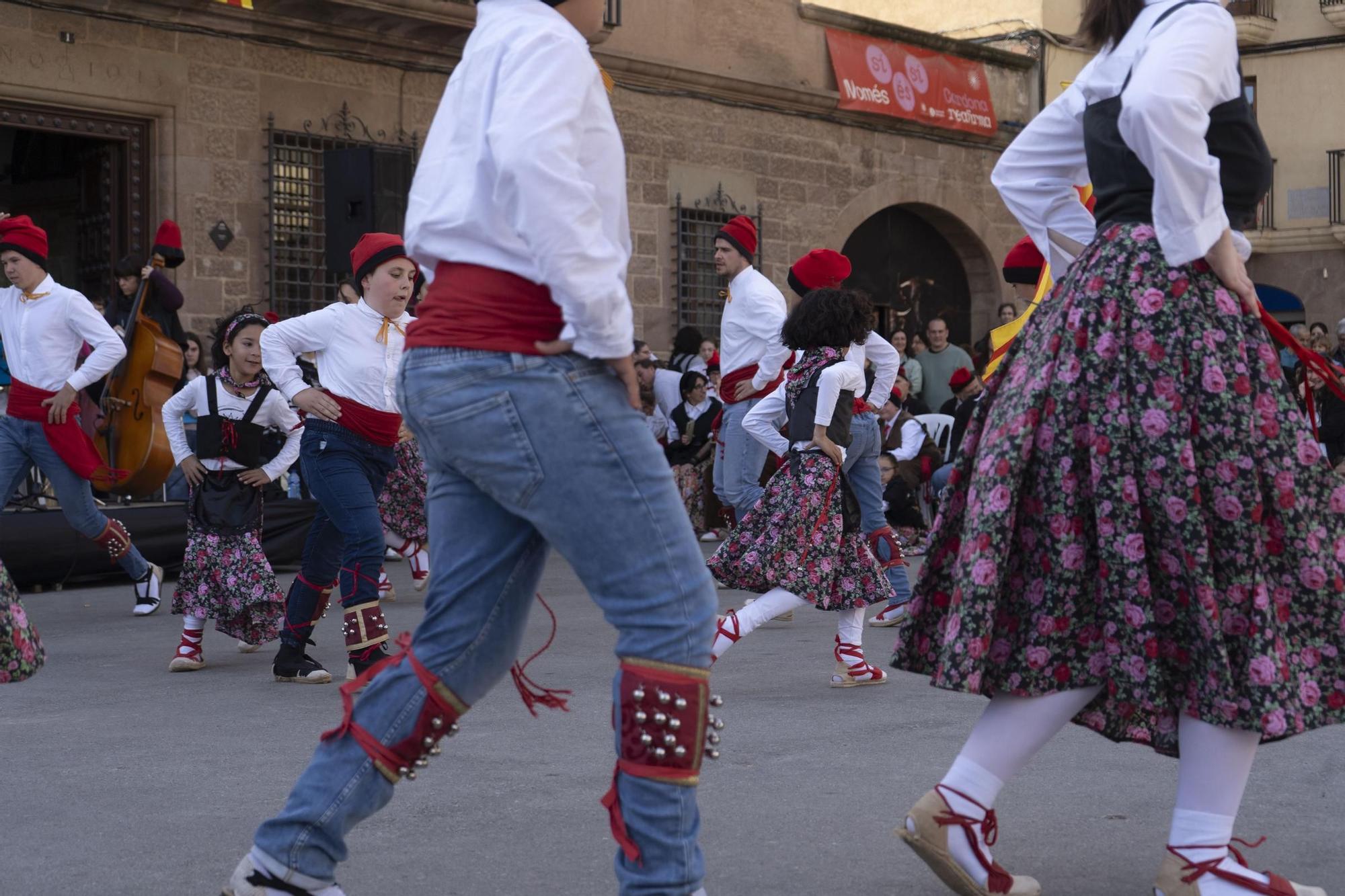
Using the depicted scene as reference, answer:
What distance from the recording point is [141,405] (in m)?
10.9

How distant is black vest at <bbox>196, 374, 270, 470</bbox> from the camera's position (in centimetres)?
767

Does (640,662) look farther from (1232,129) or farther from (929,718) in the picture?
(929,718)

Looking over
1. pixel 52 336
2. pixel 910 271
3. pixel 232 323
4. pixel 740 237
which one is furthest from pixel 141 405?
pixel 910 271

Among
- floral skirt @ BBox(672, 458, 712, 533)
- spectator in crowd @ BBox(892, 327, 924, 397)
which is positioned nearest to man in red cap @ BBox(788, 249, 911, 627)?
floral skirt @ BBox(672, 458, 712, 533)

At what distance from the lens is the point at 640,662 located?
2.81m

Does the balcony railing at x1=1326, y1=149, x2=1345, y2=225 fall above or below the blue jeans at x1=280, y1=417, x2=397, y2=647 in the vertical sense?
above

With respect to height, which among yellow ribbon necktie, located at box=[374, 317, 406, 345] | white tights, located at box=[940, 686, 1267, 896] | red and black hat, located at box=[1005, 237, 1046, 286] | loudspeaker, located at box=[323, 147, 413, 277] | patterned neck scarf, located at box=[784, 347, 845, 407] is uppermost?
loudspeaker, located at box=[323, 147, 413, 277]

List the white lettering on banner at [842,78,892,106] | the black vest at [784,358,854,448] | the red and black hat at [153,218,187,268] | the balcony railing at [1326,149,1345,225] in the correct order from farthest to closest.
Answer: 1. the balcony railing at [1326,149,1345,225]
2. the white lettering on banner at [842,78,892,106]
3. the red and black hat at [153,218,187,268]
4. the black vest at [784,358,854,448]

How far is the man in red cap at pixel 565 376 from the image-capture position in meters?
Result: 2.74

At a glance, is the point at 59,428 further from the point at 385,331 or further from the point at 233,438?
the point at 385,331

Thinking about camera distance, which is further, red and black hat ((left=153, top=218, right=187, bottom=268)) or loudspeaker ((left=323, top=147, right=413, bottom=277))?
loudspeaker ((left=323, top=147, right=413, bottom=277))

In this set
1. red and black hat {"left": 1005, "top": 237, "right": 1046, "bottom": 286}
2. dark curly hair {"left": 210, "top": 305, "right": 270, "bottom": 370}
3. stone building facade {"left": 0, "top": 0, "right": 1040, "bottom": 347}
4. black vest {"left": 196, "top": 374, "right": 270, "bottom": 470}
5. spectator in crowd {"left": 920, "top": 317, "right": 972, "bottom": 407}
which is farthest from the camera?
spectator in crowd {"left": 920, "top": 317, "right": 972, "bottom": 407}

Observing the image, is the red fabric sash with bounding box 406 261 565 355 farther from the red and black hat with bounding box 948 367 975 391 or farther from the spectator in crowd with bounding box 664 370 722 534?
the spectator in crowd with bounding box 664 370 722 534

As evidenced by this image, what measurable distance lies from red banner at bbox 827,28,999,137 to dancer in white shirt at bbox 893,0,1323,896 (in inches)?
688
